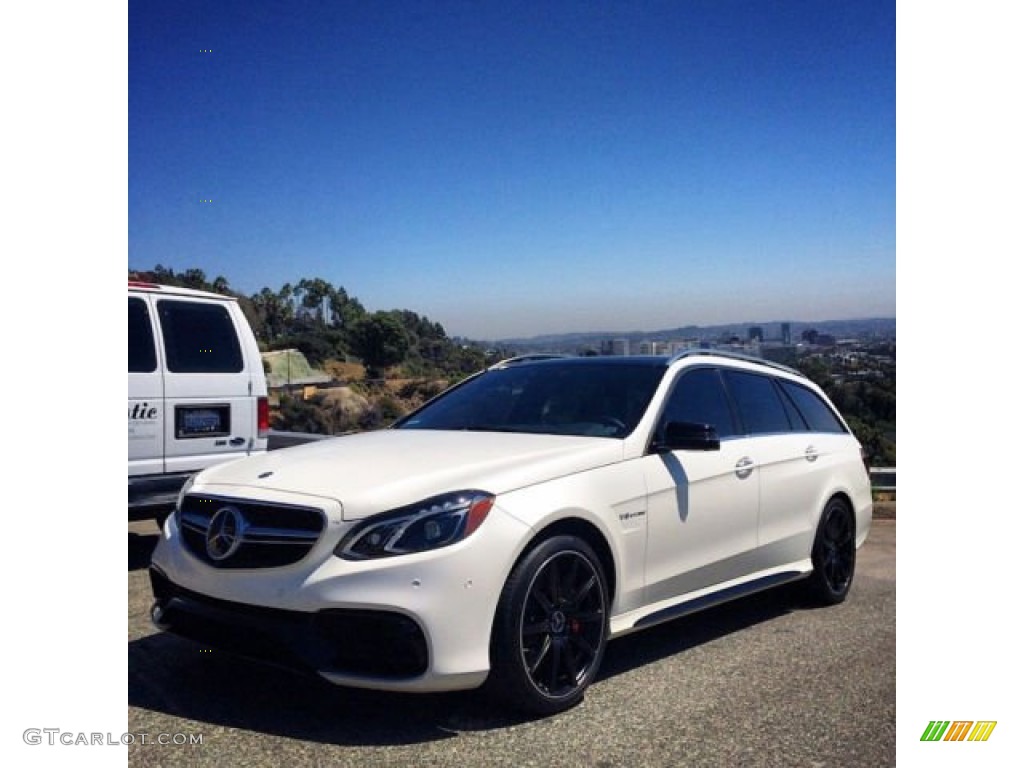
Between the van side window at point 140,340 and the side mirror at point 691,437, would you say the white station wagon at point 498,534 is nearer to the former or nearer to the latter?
the side mirror at point 691,437

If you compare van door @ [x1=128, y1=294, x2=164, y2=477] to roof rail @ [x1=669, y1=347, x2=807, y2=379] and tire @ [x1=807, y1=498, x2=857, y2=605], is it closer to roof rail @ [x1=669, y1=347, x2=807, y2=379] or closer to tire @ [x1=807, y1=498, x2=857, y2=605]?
roof rail @ [x1=669, y1=347, x2=807, y2=379]

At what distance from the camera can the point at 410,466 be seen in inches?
160

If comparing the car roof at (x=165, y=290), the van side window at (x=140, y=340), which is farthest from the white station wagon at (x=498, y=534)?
the car roof at (x=165, y=290)

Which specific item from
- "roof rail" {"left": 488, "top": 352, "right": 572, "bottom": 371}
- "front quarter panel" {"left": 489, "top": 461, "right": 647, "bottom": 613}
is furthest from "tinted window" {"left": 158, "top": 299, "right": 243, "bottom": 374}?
"front quarter panel" {"left": 489, "top": 461, "right": 647, "bottom": 613}

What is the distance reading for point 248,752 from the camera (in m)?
3.39

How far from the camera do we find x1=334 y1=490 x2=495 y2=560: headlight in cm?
360

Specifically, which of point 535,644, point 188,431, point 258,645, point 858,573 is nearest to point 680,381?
point 535,644

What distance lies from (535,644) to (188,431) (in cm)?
417

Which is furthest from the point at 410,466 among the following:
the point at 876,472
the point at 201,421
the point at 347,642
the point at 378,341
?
the point at 378,341

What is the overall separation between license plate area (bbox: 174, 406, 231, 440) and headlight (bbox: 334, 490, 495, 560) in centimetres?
390

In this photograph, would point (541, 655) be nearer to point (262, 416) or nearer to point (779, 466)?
point (779, 466)

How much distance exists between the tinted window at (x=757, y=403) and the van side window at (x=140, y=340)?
4.08 m

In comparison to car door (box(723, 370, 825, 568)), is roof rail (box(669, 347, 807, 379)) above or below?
above
